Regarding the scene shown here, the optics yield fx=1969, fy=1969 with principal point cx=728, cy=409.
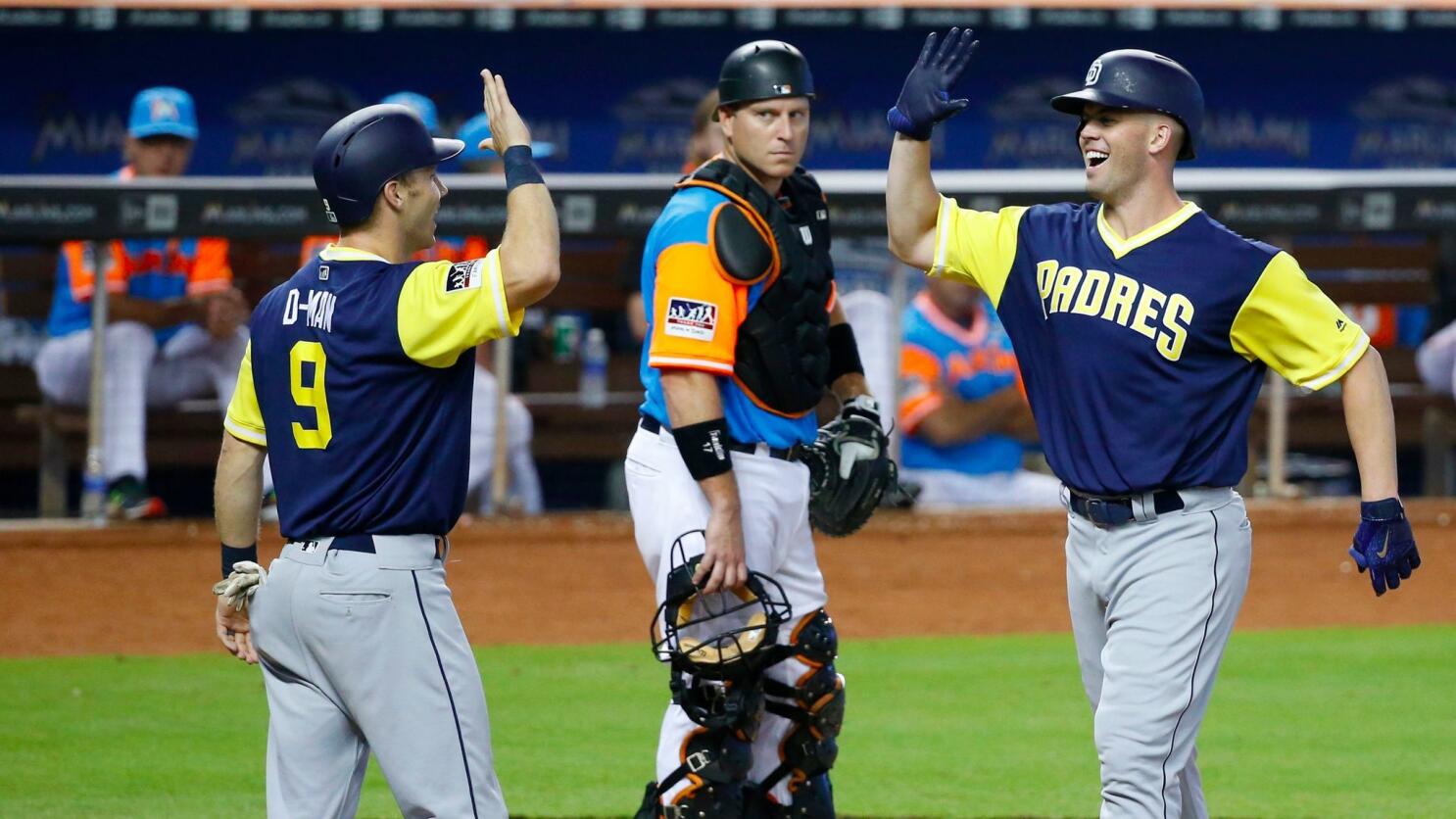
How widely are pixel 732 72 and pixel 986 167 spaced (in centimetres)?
930

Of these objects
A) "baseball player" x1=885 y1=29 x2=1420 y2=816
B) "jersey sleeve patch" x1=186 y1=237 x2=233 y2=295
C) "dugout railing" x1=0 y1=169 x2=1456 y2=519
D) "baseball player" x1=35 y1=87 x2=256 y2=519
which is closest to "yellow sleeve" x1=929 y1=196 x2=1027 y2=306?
"baseball player" x1=885 y1=29 x2=1420 y2=816

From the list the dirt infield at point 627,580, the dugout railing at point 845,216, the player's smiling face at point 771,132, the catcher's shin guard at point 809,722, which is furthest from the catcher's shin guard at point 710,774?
the dugout railing at point 845,216

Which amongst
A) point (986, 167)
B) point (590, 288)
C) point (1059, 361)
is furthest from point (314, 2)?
point (1059, 361)

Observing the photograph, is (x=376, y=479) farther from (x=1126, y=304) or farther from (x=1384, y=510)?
(x=1384, y=510)

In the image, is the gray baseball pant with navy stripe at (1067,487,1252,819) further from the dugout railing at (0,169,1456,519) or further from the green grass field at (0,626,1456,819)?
the dugout railing at (0,169,1456,519)

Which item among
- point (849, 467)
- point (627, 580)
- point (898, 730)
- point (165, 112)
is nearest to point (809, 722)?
point (849, 467)

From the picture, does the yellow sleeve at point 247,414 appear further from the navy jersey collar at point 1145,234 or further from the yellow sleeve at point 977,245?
the navy jersey collar at point 1145,234

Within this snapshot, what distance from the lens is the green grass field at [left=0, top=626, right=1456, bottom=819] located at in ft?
17.8

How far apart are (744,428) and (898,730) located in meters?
2.12

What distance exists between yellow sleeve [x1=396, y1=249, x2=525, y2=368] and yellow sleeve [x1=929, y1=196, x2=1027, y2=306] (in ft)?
3.76

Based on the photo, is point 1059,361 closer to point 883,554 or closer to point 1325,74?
point 883,554

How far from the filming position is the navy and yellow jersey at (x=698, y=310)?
4.38 m

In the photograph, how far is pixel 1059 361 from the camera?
4109 millimetres

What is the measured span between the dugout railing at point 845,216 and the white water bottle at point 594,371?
0.22 feet
